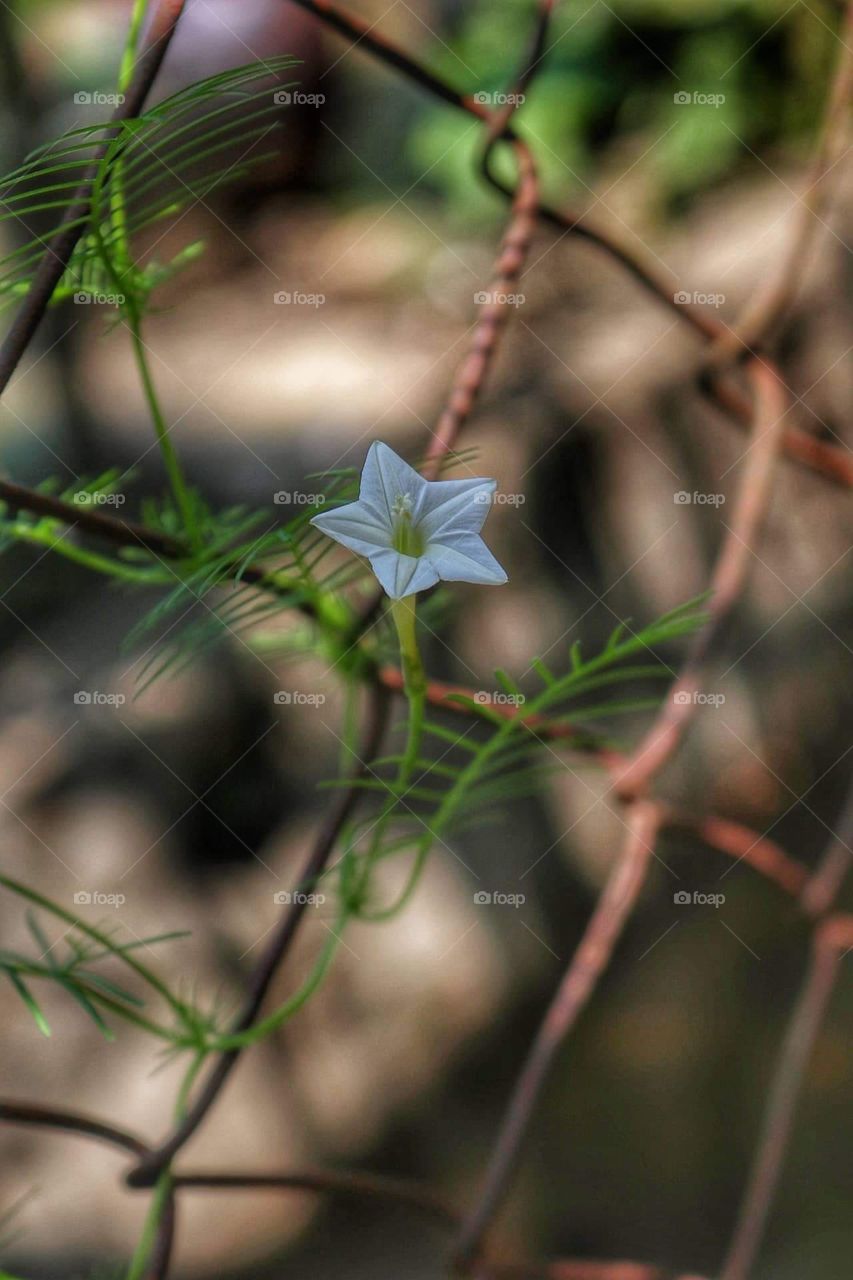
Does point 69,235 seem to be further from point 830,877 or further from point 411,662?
point 830,877

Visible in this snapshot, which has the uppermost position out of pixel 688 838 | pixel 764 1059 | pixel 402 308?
pixel 402 308

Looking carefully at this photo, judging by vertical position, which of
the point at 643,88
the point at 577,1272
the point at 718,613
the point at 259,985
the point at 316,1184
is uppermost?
the point at 643,88

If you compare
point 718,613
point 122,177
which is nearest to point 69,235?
point 122,177

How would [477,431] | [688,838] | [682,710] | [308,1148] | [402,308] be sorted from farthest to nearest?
1. [402,308]
2. [477,431]
3. [308,1148]
4. [688,838]
5. [682,710]

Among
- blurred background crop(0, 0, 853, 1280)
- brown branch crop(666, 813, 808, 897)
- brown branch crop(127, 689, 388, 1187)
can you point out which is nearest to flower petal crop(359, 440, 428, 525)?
brown branch crop(127, 689, 388, 1187)

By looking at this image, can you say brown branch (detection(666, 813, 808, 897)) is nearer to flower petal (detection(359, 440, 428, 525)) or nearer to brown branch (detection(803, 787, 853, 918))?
brown branch (detection(803, 787, 853, 918))

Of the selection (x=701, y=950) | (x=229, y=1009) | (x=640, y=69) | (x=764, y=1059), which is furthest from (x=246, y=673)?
(x=640, y=69)

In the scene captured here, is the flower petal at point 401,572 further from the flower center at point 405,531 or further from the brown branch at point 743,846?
the brown branch at point 743,846

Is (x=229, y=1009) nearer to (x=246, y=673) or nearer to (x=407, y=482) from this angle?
(x=246, y=673)
